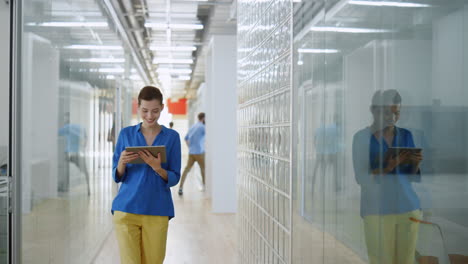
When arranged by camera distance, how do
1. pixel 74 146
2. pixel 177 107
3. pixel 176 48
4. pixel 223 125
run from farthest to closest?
1. pixel 177 107
2. pixel 176 48
3. pixel 223 125
4. pixel 74 146

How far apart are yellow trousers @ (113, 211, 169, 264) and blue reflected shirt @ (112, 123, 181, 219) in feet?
0.17

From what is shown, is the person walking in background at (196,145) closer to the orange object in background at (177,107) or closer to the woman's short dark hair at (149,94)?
the woman's short dark hair at (149,94)

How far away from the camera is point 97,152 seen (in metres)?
5.58

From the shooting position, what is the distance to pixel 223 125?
8391 millimetres

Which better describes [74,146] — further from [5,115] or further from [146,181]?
[146,181]

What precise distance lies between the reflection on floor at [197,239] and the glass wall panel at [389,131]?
3082 millimetres

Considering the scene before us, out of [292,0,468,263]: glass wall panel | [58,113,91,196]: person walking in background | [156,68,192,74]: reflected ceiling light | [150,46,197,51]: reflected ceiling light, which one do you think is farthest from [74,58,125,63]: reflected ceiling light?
[156,68,192,74]: reflected ceiling light

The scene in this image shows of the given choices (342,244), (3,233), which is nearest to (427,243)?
(342,244)

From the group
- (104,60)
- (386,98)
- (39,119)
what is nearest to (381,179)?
(386,98)

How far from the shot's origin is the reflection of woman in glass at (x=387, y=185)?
1499 mm

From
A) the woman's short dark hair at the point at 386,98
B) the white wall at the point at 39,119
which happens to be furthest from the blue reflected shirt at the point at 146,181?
the woman's short dark hair at the point at 386,98

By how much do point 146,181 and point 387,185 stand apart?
1.62 meters

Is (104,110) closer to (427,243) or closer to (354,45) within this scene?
(354,45)

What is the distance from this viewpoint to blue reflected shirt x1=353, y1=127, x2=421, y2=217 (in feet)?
4.96
